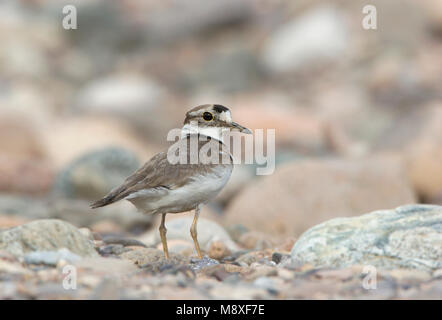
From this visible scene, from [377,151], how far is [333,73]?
11.2 metres

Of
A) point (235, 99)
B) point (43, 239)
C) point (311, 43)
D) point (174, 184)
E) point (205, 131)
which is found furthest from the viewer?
point (311, 43)

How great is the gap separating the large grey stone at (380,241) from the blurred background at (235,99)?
3411 millimetres

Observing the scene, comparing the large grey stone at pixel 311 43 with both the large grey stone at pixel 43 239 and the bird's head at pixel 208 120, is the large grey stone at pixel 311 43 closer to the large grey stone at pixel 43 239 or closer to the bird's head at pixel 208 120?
the bird's head at pixel 208 120

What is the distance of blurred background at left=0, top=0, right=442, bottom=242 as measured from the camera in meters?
12.0

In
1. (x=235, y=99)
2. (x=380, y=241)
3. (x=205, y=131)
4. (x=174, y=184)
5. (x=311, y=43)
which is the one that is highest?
(x=311, y=43)

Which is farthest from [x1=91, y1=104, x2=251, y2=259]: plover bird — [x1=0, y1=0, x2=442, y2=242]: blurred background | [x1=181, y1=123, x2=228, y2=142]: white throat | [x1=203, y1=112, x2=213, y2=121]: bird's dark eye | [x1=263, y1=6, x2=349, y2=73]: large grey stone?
[x1=263, y1=6, x2=349, y2=73]: large grey stone

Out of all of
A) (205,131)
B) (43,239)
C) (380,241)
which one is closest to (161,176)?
(205,131)

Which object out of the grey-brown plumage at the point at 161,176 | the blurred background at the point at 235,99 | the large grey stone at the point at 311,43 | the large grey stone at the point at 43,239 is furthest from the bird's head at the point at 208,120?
the large grey stone at the point at 311,43

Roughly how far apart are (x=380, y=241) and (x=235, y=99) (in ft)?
62.3

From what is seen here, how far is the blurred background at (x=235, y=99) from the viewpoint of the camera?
12.0 meters

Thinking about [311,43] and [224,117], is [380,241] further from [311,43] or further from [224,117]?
[311,43]

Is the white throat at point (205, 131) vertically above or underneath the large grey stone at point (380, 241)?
above

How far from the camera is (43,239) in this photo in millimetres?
6594
